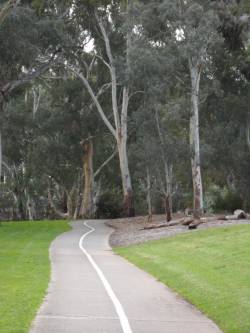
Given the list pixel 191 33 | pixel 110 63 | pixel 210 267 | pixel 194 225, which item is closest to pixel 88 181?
pixel 110 63

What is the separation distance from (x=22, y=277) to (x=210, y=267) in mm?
5311

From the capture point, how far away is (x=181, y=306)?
1339 centimetres

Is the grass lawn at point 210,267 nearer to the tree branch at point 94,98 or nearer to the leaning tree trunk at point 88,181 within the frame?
the tree branch at point 94,98

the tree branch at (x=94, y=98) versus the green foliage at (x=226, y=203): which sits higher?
the tree branch at (x=94, y=98)

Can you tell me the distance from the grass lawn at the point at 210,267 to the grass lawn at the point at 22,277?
11.0ft

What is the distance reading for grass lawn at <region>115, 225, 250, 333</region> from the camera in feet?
40.4

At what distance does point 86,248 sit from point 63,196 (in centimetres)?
4636

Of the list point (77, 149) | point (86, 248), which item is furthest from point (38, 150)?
point (86, 248)

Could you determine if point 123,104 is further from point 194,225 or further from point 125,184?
point 194,225

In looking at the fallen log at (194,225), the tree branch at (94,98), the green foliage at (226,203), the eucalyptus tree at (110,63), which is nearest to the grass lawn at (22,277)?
the fallen log at (194,225)

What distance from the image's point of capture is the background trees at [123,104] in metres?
40.6

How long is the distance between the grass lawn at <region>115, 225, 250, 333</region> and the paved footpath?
1.19 feet

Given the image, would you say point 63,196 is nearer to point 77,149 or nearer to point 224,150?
point 77,149

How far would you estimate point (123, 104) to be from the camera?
53031 millimetres
